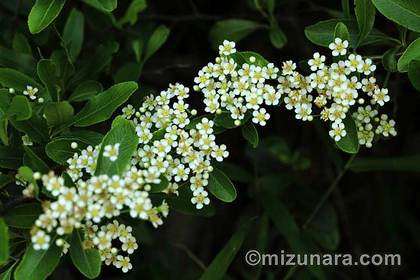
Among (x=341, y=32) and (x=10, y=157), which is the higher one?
(x=341, y=32)

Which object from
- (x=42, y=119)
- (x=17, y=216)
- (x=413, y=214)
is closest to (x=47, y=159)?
(x=42, y=119)

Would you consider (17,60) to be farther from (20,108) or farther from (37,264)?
(37,264)

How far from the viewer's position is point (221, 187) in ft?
5.40

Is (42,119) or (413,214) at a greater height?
(42,119)

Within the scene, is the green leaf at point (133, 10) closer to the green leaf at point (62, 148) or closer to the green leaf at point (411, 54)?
the green leaf at point (62, 148)

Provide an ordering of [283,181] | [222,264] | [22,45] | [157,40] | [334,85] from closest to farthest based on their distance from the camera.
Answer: [334,85], [222,264], [22,45], [157,40], [283,181]

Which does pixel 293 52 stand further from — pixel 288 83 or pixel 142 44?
pixel 288 83

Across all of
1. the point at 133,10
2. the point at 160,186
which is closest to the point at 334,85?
the point at 160,186

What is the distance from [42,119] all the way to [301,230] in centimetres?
114

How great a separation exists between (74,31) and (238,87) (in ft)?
2.54

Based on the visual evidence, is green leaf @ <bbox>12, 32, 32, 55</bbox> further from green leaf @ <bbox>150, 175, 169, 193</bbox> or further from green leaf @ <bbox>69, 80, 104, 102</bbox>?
green leaf @ <bbox>150, 175, 169, 193</bbox>

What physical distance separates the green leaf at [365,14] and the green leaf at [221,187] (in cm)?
54

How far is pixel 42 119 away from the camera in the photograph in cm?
165

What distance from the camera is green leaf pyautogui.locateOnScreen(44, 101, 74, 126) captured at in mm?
1606
